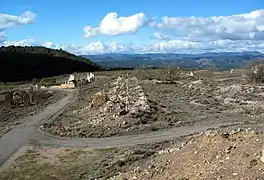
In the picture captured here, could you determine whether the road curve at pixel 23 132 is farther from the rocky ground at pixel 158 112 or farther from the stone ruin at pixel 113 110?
the stone ruin at pixel 113 110

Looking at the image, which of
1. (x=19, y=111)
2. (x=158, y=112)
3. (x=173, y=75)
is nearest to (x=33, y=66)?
(x=173, y=75)

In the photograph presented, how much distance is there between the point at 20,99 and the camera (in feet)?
257

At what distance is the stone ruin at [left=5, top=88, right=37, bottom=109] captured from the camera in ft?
248

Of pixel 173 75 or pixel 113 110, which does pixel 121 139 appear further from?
pixel 173 75

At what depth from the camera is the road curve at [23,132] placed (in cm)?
3831

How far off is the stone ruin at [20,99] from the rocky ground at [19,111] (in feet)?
3.55

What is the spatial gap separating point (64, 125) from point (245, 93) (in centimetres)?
2891

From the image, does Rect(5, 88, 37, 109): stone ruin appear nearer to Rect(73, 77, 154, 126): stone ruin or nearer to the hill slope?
Rect(73, 77, 154, 126): stone ruin

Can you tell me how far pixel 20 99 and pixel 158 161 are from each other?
56.3m

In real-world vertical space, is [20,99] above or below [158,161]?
below

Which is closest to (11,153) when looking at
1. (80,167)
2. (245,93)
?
(80,167)

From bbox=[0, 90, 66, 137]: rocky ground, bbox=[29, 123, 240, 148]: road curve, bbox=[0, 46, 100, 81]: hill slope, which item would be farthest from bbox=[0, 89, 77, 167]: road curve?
bbox=[0, 46, 100, 81]: hill slope

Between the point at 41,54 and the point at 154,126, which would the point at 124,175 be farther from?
the point at 41,54

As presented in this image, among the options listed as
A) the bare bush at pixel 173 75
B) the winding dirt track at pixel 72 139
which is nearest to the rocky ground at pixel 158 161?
the winding dirt track at pixel 72 139
